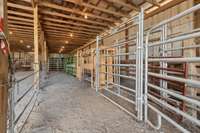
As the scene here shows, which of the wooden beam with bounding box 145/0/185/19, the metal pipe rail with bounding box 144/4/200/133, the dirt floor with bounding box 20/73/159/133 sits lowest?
the dirt floor with bounding box 20/73/159/133

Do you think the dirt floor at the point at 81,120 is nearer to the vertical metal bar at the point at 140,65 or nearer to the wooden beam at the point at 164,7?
the vertical metal bar at the point at 140,65

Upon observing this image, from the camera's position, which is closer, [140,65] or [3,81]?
[3,81]

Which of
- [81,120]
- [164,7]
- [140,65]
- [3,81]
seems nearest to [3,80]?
[3,81]

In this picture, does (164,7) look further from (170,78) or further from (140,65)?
(170,78)

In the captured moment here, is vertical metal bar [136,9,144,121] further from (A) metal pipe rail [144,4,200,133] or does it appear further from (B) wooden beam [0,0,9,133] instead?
(B) wooden beam [0,0,9,133]

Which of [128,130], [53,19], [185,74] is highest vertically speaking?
[53,19]

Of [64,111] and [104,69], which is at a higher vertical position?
[104,69]

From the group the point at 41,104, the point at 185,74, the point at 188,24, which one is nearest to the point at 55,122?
the point at 41,104

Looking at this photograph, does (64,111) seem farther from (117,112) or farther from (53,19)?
(53,19)

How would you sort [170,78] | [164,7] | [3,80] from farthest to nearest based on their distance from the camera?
[164,7]
[170,78]
[3,80]

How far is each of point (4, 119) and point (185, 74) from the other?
2341mm

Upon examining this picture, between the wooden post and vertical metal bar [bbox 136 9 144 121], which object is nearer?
the wooden post

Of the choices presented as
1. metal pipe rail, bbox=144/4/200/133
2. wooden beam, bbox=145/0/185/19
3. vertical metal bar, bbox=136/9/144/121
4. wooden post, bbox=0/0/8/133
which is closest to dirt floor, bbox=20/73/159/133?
vertical metal bar, bbox=136/9/144/121

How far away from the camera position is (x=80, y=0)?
506cm
